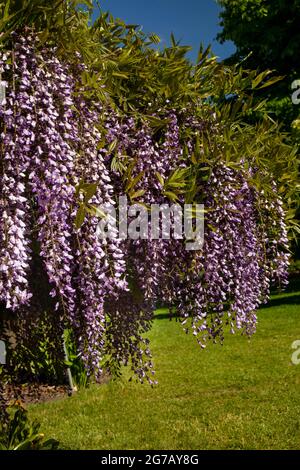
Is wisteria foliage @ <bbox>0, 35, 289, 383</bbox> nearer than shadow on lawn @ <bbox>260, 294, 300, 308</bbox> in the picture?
Yes

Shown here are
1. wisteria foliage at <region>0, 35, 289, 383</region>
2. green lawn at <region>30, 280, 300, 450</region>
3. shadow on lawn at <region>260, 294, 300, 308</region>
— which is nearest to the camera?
wisteria foliage at <region>0, 35, 289, 383</region>

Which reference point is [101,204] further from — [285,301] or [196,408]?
[285,301]

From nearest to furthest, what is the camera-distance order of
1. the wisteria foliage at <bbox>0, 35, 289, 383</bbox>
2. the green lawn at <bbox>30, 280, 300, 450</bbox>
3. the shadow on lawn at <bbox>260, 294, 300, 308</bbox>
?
the wisteria foliage at <bbox>0, 35, 289, 383</bbox> < the green lawn at <bbox>30, 280, 300, 450</bbox> < the shadow on lawn at <bbox>260, 294, 300, 308</bbox>

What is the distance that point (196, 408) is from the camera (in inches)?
312

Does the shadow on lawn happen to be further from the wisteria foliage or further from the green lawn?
the wisteria foliage

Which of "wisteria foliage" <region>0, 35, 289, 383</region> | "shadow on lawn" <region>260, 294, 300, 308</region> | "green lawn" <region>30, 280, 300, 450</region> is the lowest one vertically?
"green lawn" <region>30, 280, 300, 450</region>

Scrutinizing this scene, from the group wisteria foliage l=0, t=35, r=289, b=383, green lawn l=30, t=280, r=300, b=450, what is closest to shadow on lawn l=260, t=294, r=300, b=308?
green lawn l=30, t=280, r=300, b=450

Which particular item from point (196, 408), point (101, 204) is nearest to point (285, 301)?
point (196, 408)

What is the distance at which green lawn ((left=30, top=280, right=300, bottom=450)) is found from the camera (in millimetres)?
6750

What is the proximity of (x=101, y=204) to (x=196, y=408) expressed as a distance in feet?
19.1

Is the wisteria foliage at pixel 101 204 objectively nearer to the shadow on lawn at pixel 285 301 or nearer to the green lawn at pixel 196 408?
the green lawn at pixel 196 408

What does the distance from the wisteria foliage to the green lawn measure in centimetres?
318

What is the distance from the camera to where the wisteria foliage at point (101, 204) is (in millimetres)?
2465

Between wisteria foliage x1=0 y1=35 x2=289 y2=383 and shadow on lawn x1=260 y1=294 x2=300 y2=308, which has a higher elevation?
wisteria foliage x1=0 y1=35 x2=289 y2=383
